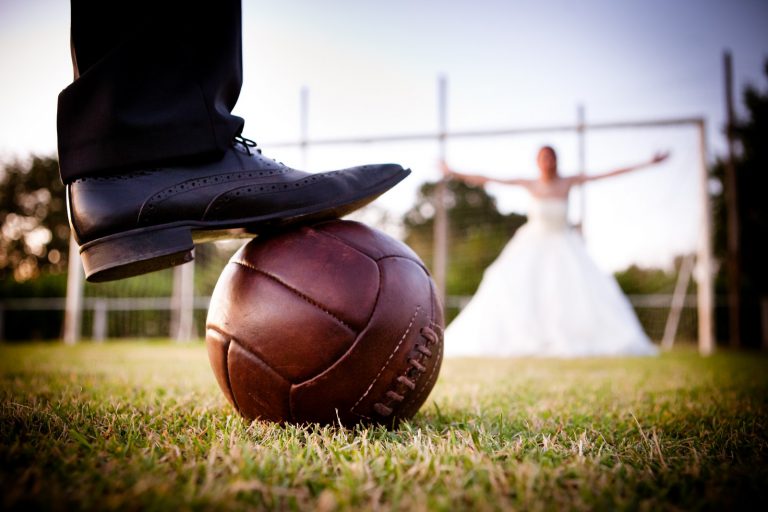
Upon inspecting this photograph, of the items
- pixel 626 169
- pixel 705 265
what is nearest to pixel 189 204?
pixel 626 169

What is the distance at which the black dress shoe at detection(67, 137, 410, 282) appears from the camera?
1.54m

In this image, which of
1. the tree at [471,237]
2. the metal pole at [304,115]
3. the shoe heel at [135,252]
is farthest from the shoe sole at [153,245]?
the metal pole at [304,115]

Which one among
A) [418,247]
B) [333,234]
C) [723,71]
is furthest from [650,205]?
[333,234]

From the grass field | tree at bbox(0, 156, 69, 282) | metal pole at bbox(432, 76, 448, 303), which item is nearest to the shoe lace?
the grass field

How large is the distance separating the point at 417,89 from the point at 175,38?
929 centimetres

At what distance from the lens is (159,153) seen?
5.34ft

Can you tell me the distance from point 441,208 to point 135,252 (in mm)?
7854

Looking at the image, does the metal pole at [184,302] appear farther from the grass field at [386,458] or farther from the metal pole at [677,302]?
the metal pole at [677,302]

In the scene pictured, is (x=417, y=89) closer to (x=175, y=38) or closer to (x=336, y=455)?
(x=175, y=38)

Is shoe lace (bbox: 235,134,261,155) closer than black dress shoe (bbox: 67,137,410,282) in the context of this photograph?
No

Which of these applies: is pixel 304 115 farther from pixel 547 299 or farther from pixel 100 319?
pixel 100 319

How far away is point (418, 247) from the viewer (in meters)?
10.9

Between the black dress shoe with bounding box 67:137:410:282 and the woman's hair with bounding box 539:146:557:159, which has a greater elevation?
the woman's hair with bounding box 539:146:557:159

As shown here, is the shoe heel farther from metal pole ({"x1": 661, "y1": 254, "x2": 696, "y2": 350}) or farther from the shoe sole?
metal pole ({"x1": 661, "y1": 254, "x2": 696, "y2": 350})
